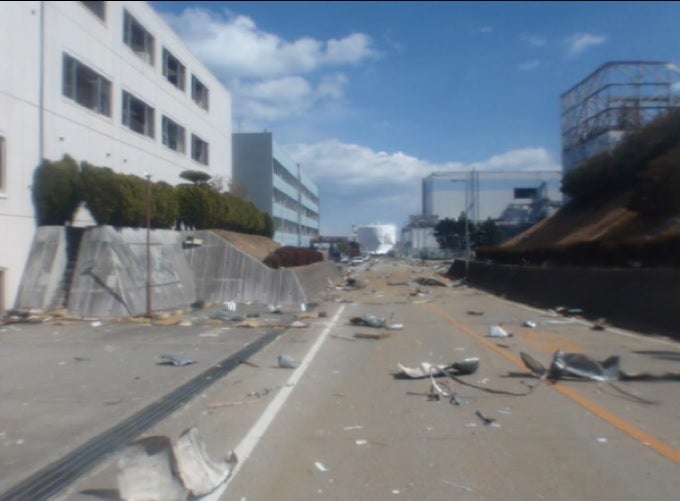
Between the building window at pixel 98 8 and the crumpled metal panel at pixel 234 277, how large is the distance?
1007 cm

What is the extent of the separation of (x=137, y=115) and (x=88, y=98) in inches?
267

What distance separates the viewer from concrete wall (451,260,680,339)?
21984mm

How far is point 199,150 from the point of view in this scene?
54219 millimetres

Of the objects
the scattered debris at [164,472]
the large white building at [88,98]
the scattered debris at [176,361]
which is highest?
the large white building at [88,98]

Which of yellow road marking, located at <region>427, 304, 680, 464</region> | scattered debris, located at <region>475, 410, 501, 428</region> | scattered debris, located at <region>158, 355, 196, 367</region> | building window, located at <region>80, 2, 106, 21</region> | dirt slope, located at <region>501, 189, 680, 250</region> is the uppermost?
building window, located at <region>80, 2, 106, 21</region>

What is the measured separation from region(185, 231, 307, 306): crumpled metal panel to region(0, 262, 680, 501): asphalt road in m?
16.6

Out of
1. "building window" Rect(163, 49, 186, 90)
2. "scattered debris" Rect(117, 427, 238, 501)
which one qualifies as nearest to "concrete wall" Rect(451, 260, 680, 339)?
"scattered debris" Rect(117, 427, 238, 501)

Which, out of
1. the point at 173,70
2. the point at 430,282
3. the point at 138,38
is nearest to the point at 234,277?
the point at 138,38

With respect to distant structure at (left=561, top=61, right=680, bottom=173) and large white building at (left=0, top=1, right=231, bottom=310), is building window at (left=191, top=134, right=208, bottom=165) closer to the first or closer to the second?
large white building at (left=0, top=1, right=231, bottom=310)

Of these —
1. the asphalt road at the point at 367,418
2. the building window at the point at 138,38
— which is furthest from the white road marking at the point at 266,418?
the building window at the point at 138,38

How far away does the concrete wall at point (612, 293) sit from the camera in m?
22.0

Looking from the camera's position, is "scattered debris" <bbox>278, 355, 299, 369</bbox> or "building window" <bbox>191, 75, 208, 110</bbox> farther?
"building window" <bbox>191, 75, 208, 110</bbox>

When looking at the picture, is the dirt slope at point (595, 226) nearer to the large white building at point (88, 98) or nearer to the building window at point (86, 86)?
the large white building at point (88, 98)

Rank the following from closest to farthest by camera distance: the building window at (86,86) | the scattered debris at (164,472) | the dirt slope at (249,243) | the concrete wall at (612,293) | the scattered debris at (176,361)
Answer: the scattered debris at (164,472)
the scattered debris at (176,361)
the concrete wall at (612,293)
the building window at (86,86)
the dirt slope at (249,243)
